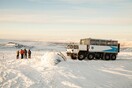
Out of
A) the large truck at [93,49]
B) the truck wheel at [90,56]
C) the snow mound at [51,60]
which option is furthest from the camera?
the truck wheel at [90,56]

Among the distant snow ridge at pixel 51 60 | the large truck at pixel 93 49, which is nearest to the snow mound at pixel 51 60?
the distant snow ridge at pixel 51 60

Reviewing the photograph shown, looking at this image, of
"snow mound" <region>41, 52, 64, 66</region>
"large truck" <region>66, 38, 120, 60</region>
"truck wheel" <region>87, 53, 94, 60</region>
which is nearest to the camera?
"snow mound" <region>41, 52, 64, 66</region>

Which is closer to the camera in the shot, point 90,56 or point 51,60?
point 51,60

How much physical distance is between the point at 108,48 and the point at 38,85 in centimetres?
1921

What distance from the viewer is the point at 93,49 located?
33469mm

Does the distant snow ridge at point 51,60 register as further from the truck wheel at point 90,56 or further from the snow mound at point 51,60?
the truck wheel at point 90,56

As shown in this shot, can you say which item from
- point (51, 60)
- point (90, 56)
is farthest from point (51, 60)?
point (90, 56)

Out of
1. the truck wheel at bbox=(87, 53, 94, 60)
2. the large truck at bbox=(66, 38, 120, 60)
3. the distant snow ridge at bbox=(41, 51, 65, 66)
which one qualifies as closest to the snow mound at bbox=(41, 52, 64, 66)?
the distant snow ridge at bbox=(41, 51, 65, 66)

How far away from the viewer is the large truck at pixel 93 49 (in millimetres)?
33125

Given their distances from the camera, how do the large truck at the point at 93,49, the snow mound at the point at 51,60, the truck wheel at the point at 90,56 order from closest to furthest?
the snow mound at the point at 51,60 < the large truck at the point at 93,49 < the truck wheel at the point at 90,56

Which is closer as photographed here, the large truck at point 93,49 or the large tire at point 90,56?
the large truck at point 93,49

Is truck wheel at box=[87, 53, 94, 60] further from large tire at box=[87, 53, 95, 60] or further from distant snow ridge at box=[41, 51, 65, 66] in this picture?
distant snow ridge at box=[41, 51, 65, 66]

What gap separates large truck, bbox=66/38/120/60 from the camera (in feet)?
109

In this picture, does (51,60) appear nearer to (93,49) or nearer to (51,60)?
(51,60)
